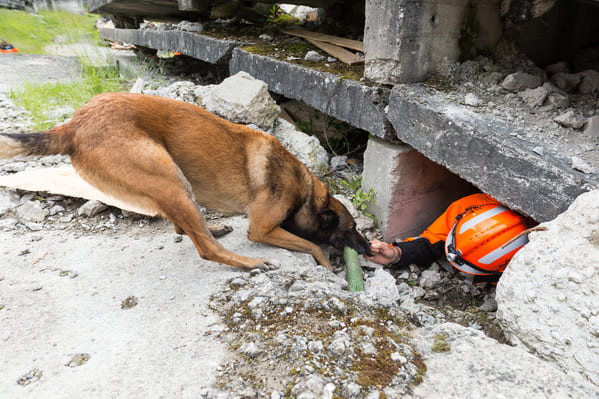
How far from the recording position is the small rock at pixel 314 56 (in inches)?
169

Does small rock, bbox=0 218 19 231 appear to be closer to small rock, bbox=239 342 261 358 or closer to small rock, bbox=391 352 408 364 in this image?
small rock, bbox=239 342 261 358

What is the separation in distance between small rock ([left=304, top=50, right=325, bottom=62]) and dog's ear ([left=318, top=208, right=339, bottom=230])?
1.90 m

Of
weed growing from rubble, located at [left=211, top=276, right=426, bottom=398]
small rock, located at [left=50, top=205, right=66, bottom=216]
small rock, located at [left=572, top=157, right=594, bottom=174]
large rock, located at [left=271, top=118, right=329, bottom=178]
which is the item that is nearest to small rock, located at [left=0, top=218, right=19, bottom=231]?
small rock, located at [left=50, top=205, right=66, bottom=216]

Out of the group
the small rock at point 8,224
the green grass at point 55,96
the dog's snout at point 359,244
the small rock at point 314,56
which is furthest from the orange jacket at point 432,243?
the green grass at point 55,96

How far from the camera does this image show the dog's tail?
7.89 feet

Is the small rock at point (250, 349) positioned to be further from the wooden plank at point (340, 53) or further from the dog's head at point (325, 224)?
the wooden plank at point (340, 53)

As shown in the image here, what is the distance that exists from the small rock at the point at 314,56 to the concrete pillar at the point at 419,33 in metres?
0.97

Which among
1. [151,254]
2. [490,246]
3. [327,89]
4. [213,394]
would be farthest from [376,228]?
[213,394]

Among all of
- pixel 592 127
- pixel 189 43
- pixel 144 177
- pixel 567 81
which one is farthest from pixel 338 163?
pixel 189 43

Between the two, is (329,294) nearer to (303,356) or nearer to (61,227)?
(303,356)

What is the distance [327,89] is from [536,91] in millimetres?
1795

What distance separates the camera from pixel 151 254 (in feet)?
9.81

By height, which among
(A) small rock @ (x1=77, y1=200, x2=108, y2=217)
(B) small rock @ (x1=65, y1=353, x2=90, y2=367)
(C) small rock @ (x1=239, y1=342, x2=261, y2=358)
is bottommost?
(B) small rock @ (x1=65, y1=353, x2=90, y2=367)

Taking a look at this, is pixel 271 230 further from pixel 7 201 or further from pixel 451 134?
pixel 7 201
